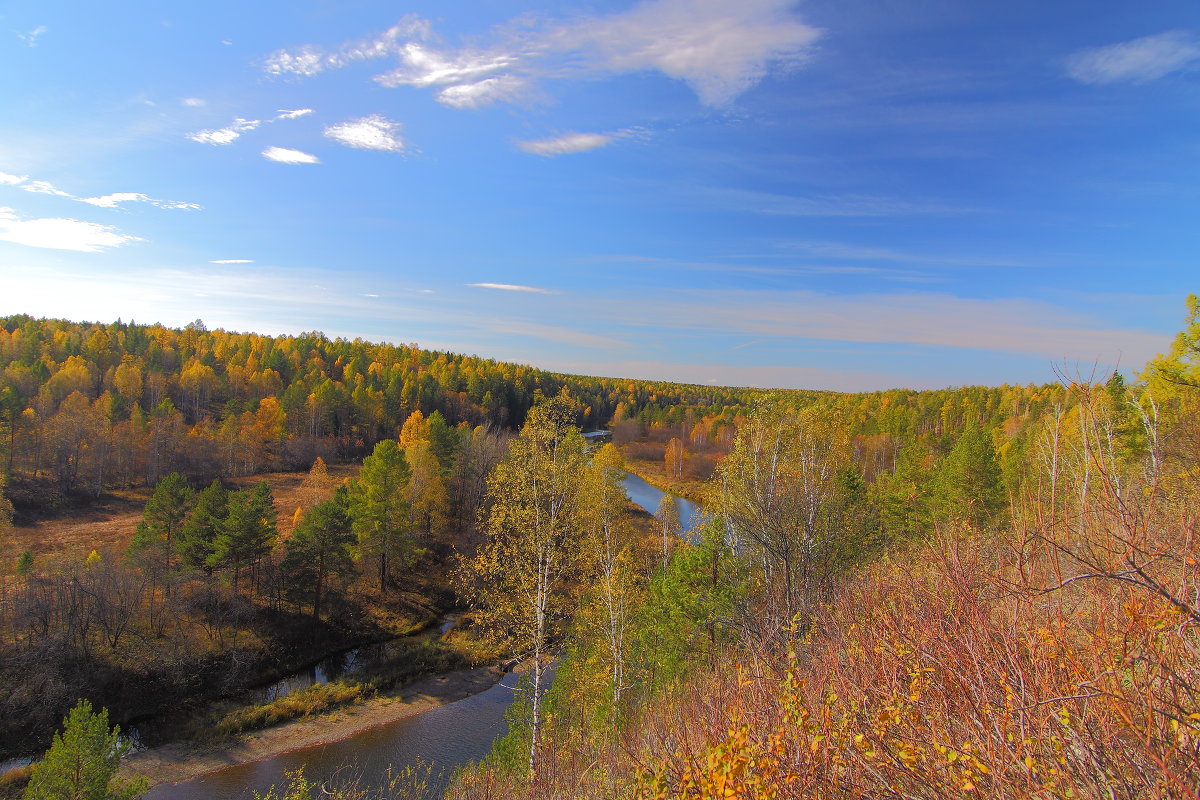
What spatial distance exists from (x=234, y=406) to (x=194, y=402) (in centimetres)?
1157

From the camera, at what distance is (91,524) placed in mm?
39781

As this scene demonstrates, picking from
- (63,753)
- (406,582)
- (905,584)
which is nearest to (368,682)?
(406,582)

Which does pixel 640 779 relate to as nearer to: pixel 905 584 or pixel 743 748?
pixel 743 748

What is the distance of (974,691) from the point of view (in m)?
4.26

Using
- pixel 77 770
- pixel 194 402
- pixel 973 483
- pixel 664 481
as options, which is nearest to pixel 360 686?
pixel 77 770

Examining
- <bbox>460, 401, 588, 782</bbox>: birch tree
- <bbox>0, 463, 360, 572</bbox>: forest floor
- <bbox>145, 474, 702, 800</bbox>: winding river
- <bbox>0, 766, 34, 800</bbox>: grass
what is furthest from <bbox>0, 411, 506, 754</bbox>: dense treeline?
<bbox>460, 401, 588, 782</bbox>: birch tree

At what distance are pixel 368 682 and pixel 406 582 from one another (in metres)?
9.87

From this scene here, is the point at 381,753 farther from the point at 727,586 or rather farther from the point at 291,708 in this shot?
the point at 727,586

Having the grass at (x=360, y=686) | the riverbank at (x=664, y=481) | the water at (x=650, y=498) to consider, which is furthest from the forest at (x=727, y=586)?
the water at (x=650, y=498)

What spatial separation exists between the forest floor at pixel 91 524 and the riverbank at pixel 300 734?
39.8 ft

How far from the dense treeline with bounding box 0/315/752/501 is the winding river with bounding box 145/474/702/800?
58.9ft

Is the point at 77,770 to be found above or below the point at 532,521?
below

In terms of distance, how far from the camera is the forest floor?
3316 centimetres

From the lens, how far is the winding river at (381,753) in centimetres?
1828
